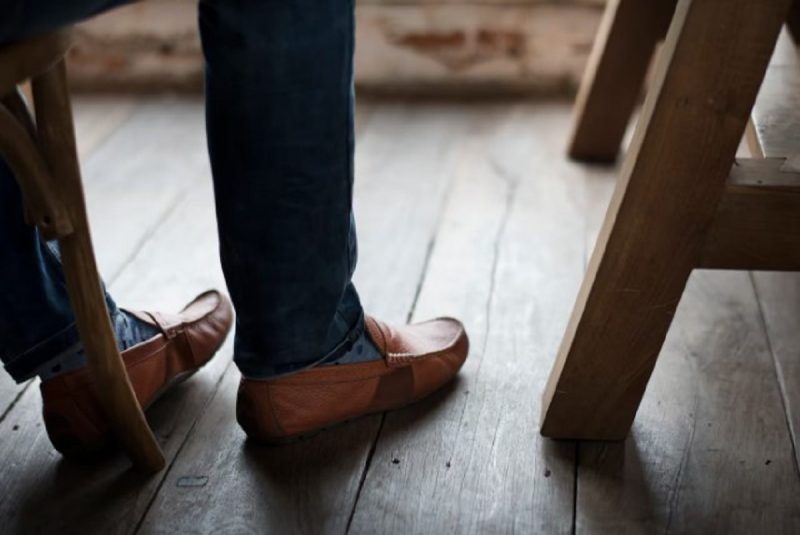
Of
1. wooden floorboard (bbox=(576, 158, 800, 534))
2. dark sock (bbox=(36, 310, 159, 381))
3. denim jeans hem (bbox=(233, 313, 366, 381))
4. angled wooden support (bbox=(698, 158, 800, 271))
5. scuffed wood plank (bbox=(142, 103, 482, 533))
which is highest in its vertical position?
angled wooden support (bbox=(698, 158, 800, 271))

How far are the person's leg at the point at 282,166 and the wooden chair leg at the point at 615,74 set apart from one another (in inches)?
31.5

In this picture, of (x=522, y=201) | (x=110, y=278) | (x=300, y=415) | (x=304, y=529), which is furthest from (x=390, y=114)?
(x=304, y=529)

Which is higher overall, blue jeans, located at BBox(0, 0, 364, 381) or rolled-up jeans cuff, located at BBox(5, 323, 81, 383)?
blue jeans, located at BBox(0, 0, 364, 381)

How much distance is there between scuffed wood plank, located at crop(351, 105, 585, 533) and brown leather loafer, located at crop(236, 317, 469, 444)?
0.10 feet

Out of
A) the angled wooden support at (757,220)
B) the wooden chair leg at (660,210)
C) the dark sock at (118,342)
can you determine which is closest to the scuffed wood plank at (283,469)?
the dark sock at (118,342)

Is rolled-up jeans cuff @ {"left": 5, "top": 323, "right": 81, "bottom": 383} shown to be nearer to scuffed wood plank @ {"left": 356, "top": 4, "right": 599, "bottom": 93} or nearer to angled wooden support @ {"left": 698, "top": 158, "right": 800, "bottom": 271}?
angled wooden support @ {"left": 698, "top": 158, "right": 800, "bottom": 271}

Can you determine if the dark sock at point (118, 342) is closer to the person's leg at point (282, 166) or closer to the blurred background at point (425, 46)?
the person's leg at point (282, 166)

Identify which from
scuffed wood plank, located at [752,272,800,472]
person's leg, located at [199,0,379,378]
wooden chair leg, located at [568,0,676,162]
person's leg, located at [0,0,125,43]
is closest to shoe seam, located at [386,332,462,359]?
person's leg, located at [199,0,379,378]

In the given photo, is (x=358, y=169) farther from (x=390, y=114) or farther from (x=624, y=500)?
(x=624, y=500)

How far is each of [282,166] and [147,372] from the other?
32 centimetres

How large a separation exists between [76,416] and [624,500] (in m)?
0.54

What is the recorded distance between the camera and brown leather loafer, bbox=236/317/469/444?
1024 mm

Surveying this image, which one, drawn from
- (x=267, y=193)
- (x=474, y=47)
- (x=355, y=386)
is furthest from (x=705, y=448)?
(x=474, y=47)

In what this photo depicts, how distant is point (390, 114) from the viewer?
6.57 ft
